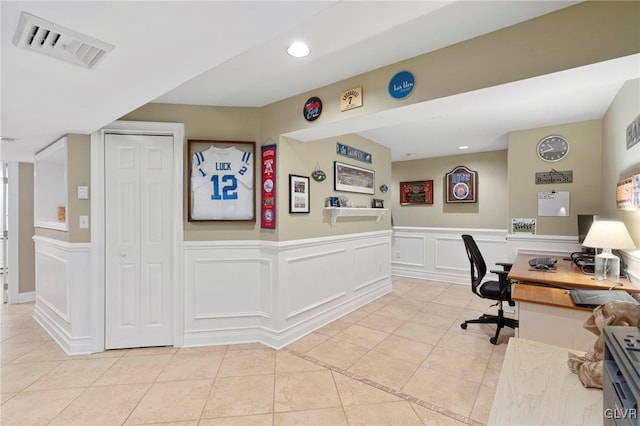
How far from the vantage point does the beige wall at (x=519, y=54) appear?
1461mm

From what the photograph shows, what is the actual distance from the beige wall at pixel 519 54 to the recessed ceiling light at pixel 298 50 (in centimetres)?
52

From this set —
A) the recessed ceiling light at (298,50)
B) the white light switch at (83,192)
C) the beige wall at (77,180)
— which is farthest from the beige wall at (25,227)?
the recessed ceiling light at (298,50)

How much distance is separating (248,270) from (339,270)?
1.19m

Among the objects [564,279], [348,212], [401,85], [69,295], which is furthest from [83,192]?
[564,279]

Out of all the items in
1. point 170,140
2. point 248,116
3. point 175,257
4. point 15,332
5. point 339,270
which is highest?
point 248,116

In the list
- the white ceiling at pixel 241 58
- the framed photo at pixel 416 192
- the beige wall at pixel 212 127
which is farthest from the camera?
the framed photo at pixel 416 192

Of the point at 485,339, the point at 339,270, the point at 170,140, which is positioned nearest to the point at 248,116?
the point at 170,140

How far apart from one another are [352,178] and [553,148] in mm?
2445

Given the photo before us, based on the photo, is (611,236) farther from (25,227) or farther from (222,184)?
(25,227)

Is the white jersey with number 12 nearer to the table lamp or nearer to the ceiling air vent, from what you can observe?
the ceiling air vent

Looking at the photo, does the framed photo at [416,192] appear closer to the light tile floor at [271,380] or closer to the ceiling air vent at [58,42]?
the light tile floor at [271,380]

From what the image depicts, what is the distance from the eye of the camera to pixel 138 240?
2.85 metres

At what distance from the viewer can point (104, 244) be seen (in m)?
2.80

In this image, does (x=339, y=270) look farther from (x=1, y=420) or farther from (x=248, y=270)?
(x=1, y=420)
